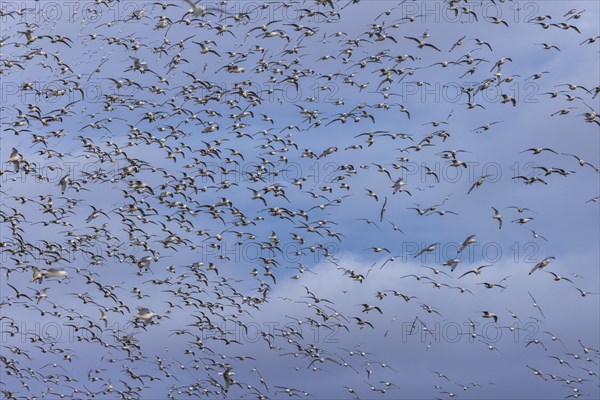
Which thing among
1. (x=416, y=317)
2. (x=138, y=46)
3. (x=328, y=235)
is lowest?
(x=416, y=317)

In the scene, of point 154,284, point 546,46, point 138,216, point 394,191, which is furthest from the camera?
point 154,284

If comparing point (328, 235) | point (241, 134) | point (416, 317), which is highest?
point (241, 134)

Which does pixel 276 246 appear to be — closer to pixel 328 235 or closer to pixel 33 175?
pixel 328 235

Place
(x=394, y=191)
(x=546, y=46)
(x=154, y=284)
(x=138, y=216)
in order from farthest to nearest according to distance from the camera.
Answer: (x=154, y=284)
(x=138, y=216)
(x=546, y=46)
(x=394, y=191)

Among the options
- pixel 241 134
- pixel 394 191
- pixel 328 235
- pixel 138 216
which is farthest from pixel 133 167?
pixel 394 191

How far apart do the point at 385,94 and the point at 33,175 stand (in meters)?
31.6

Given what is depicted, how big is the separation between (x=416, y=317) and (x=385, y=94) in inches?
776

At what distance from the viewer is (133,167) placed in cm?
8525

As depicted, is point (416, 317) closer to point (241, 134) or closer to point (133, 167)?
point (241, 134)

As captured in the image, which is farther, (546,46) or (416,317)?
(416,317)

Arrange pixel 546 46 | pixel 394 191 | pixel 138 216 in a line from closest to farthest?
pixel 394 191 < pixel 546 46 < pixel 138 216

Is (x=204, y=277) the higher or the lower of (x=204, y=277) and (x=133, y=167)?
the lower

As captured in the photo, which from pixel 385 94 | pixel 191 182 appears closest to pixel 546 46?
pixel 385 94

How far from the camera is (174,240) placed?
8338 centimetres
